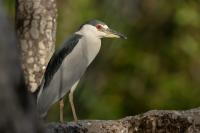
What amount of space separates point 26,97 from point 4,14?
0.66ft

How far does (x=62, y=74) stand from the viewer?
6.73 meters

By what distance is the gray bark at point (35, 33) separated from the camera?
5.85 metres

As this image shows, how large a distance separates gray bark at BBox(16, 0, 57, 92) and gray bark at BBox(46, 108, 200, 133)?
0.90 metres

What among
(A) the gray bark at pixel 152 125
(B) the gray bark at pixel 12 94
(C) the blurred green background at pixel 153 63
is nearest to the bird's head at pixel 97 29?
(A) the gray bark at pixel 152 125

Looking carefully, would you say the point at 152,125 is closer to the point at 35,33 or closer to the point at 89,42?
the point at 35,33

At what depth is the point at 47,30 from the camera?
5891 millimetres

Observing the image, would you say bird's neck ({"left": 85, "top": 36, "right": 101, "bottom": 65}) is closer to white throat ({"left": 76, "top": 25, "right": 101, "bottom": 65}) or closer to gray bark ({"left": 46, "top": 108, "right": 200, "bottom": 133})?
white throat ({"left": 76, "top": 25, "right": 101, "bottom": 65})

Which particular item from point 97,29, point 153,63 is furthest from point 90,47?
point 153,63

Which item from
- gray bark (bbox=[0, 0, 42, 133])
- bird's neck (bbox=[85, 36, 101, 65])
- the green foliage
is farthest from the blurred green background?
gray bark (bbox=[0, 0, 42, 133])

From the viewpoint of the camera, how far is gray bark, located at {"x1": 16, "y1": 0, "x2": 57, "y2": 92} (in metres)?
5.85

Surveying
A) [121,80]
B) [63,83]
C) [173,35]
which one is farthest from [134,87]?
[63,83]

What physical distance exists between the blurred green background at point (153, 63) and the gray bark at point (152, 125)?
545 cm

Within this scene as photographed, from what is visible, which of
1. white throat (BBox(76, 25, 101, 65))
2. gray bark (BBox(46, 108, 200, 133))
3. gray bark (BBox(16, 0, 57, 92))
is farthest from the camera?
white throat (BBox(76, 25, 101, 65))

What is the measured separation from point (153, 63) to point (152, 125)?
21.2 feet
